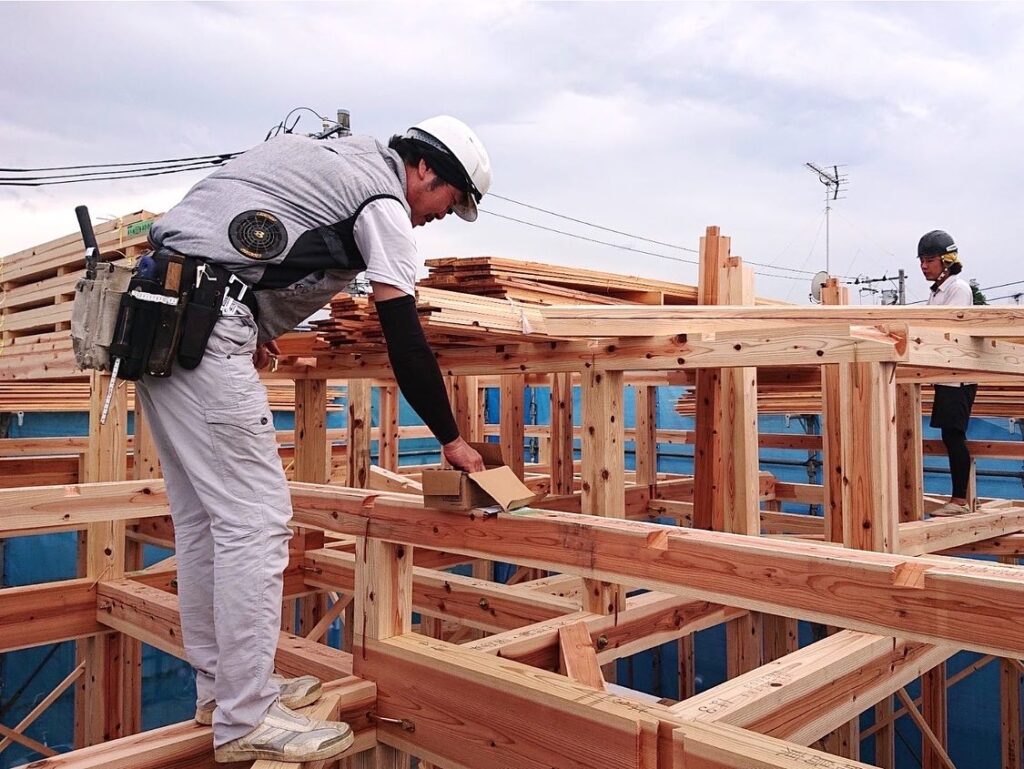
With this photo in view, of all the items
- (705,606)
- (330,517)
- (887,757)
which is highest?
(330,517)

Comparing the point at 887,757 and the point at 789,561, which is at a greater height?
the point at 789,561

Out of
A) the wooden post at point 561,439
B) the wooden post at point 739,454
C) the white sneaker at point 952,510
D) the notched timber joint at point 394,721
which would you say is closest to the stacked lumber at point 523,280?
the wooden post at point 739,454

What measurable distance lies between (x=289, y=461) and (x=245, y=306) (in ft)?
30.5

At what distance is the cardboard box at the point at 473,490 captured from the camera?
106 inches

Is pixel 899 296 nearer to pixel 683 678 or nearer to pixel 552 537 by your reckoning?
pixel 683 678

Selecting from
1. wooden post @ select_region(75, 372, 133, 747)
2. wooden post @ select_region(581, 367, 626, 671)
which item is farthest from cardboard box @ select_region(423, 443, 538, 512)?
wooden post @ select_region(75, 372, 133, 747)

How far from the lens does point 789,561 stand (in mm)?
2094

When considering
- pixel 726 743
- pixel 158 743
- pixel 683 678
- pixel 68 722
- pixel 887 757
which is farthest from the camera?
pixel 68 722

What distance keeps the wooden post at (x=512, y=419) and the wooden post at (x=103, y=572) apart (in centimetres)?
410

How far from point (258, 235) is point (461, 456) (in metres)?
0.92

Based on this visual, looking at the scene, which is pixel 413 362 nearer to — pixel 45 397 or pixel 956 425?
pixel 956 425

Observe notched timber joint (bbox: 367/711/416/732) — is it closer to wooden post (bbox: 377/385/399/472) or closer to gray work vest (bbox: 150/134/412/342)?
gray work vest (bbox: 150/134/412/342)

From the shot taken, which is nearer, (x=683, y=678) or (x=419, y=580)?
(x=419, y=580)

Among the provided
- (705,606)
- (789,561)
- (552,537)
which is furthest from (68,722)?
(789,561)
